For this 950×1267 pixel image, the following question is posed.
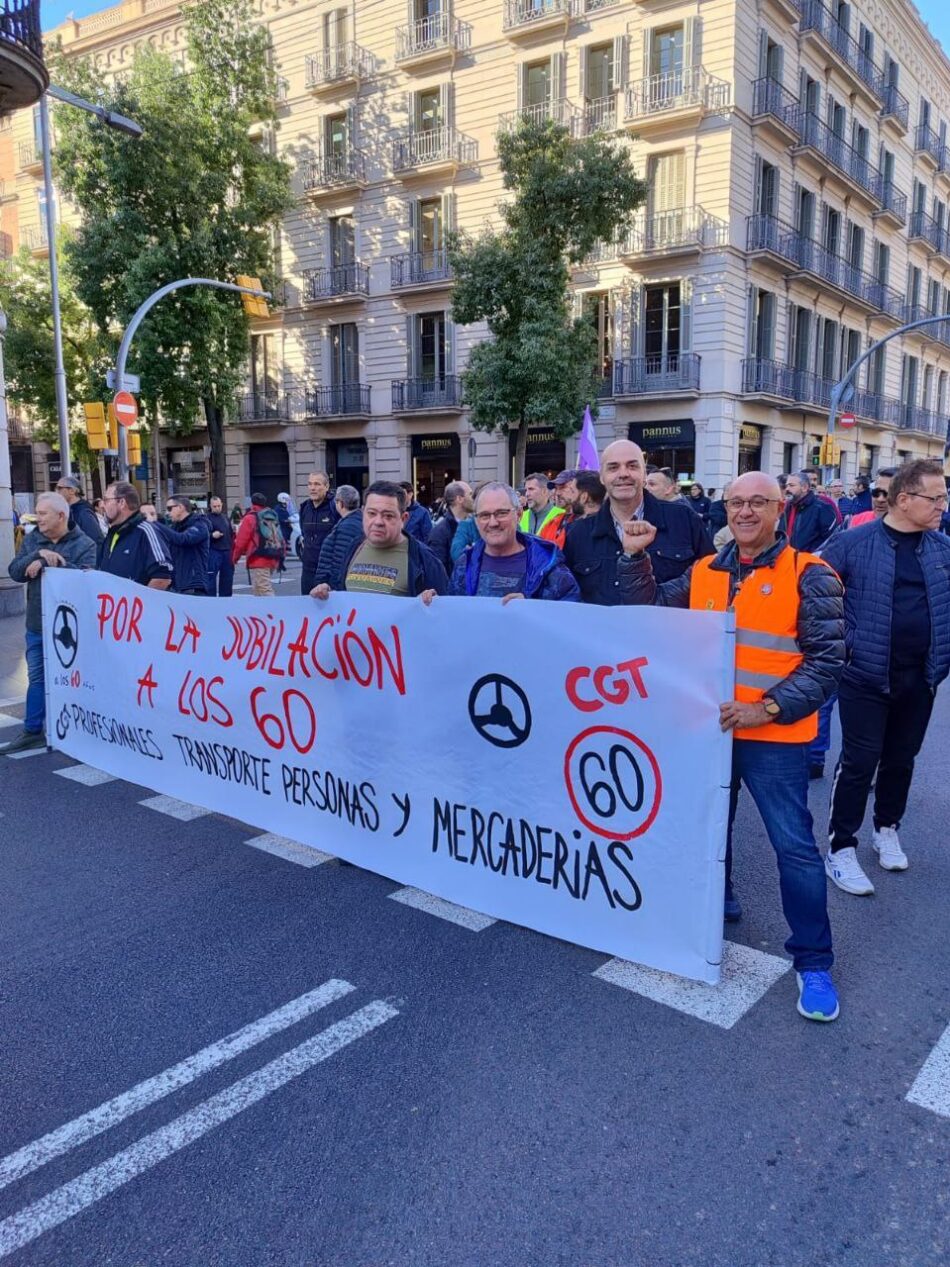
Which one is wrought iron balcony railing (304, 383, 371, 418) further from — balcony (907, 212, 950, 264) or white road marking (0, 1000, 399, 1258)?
white road marking (0, 1000, 399, 1258)

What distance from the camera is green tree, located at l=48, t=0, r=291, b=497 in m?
24.0

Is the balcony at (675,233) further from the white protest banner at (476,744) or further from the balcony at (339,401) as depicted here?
the white protest banner at (476,744)

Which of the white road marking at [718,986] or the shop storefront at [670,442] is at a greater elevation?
the shop storefront at [670,442]

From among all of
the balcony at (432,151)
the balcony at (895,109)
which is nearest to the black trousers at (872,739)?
the balcony at (432,151)

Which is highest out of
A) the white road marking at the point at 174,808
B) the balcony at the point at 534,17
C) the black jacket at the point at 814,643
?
the balcony at the point at 534,17

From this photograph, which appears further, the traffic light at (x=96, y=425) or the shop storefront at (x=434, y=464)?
A: the shop storefront at (x=434, y=464)

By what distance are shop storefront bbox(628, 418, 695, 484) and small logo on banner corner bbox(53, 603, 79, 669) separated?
815 inches

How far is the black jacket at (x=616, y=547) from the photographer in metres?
4.26

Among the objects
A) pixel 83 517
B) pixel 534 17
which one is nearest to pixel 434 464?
pixel 534 17

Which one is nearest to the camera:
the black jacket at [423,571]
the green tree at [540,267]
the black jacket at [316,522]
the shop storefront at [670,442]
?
the black jacket at [423,571]

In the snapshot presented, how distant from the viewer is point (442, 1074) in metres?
2.76

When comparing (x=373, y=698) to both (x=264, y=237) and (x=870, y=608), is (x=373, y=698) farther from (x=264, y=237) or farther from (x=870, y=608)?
(x=264, y=237)

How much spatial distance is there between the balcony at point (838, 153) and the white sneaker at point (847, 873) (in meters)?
28.1

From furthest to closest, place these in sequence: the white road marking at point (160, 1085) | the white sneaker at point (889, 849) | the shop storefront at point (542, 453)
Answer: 1. the shop storefront at point (542, 453)
2. the white sneaker at point (889, 849)
3. the white road marking at point (160, 1085)
